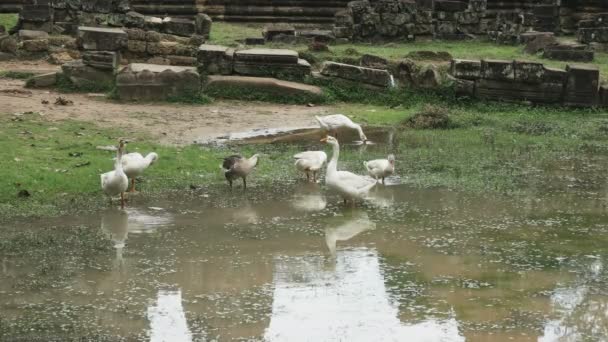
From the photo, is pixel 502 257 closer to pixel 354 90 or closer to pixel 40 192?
pixel 40 192

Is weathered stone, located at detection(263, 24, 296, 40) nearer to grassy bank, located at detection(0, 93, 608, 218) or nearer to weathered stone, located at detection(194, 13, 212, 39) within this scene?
weathered stone, located at detection(194, 13, 212, 39)

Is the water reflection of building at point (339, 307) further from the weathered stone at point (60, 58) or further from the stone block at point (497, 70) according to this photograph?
the weathered stone at point (60, 58)

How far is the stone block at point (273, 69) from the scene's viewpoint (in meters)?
16.0

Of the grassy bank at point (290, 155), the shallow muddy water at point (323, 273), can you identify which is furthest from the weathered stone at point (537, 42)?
the shallow muddy water at point (323, 273)

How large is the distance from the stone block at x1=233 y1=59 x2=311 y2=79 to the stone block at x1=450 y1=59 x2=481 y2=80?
268 centimetres

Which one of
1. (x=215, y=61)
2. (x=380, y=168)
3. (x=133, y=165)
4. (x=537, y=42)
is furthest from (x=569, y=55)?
(x=133, y=165)

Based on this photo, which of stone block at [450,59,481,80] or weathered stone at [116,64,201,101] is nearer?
weathered stone at [116,64,201,101]

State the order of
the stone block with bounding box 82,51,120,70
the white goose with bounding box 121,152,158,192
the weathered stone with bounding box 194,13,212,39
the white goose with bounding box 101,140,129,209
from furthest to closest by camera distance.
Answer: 1. the weathered stone with bounding box 194,13,212,39
2. the stone block with bounding box 82,51,120,70
3. the white goose with bounding box 121,152,158,192
4. the white goose with bounding box 101,140,129,209

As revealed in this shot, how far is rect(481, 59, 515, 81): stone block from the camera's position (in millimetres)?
15484

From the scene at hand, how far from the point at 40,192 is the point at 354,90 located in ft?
25.5

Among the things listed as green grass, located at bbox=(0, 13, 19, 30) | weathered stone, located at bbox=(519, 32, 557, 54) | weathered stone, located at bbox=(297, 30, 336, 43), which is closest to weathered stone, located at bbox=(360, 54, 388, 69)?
weathered stone, located at bbox=(297, 30, 336, 43)

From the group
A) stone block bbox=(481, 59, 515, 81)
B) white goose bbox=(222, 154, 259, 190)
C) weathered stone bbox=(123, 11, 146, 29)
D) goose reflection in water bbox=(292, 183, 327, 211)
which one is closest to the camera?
goose reflection in water bbox=(292, 183, 327, 211)

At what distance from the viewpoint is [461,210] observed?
9.43m

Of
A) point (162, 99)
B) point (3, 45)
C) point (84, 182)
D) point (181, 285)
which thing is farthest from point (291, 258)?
point (3, 45)
